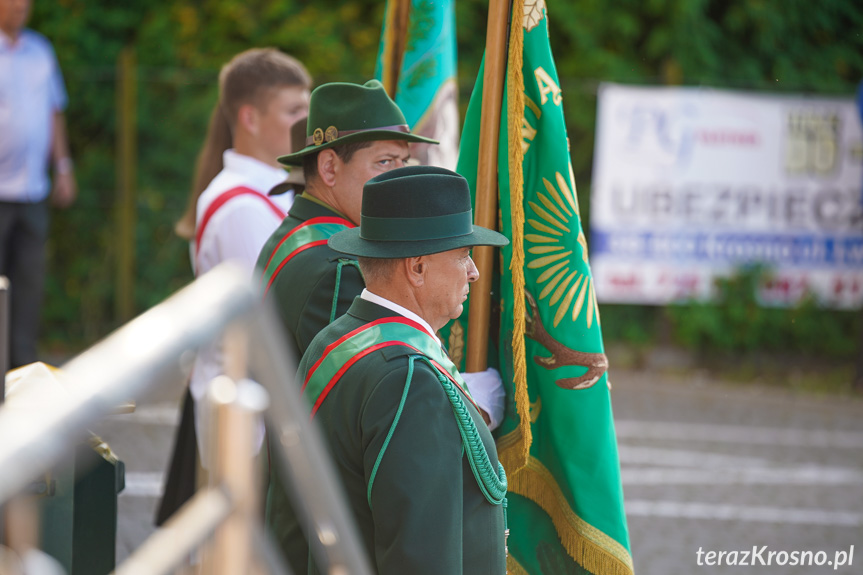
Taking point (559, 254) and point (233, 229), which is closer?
point (559, 254)

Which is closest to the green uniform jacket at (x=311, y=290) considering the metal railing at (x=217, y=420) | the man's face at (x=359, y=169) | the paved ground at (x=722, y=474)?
the man's face at (x=359, y=169)

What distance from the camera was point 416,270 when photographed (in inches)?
81.8

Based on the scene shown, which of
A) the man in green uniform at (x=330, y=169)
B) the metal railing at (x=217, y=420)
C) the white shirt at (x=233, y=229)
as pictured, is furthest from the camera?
the white shirt at (x=233, y=229)

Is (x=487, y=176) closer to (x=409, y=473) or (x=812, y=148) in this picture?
(x=409, y=473)

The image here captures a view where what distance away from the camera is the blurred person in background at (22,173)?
622 cm

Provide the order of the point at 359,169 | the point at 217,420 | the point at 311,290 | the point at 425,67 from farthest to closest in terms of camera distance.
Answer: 1. the point at 425,67
2. the point at 359,169
3. the point at 311,290
4. the point at 217,420

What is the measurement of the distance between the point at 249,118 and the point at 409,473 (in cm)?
216

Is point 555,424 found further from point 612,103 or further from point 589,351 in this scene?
point 612,103

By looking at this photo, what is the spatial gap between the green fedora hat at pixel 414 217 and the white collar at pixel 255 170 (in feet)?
4.79

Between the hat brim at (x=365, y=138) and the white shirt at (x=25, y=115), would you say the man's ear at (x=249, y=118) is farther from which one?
the white shirt at (x=25, y=115)

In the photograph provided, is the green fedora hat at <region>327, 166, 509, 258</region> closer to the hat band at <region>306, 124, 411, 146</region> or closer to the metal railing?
the hat band at <region>306, 124, 411, 146</region>

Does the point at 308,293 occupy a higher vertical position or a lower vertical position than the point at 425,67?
lower

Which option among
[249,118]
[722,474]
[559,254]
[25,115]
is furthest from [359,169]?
[25,115]

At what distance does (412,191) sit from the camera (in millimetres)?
2072
